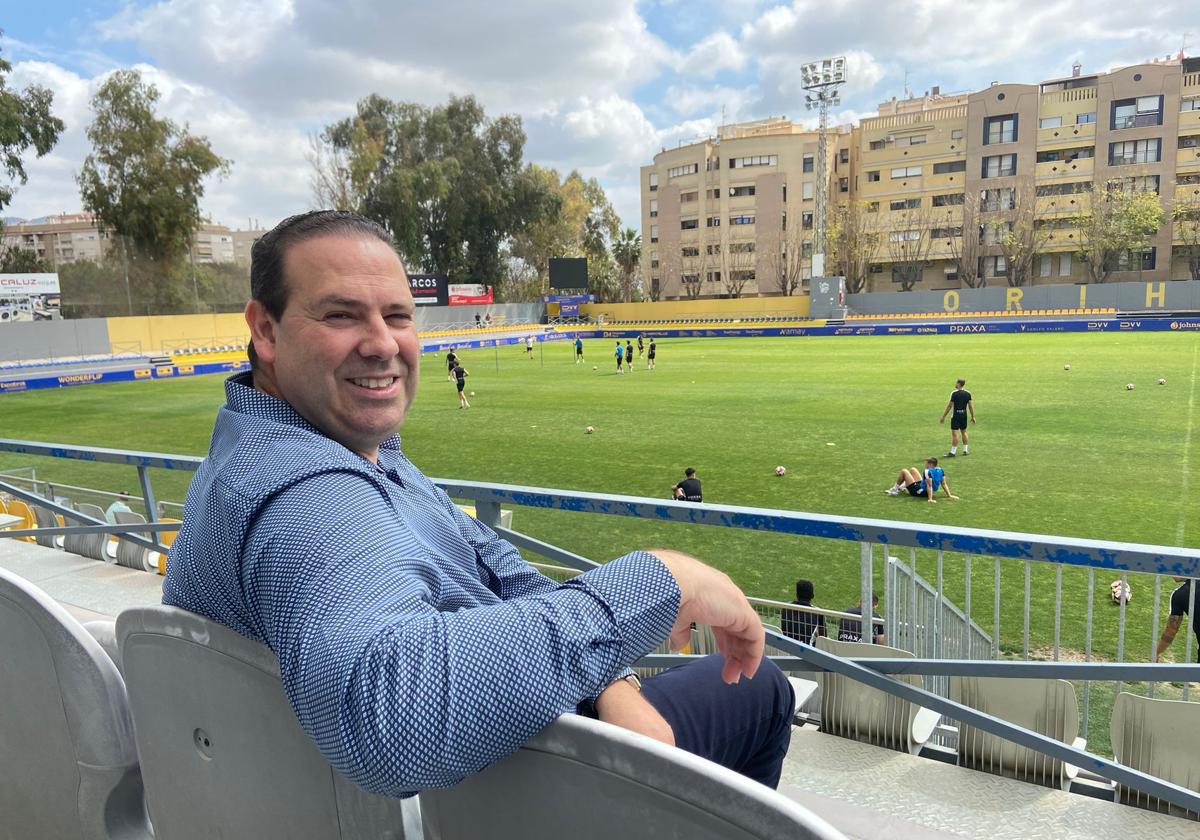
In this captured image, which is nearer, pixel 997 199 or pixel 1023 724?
pixel 1023 724

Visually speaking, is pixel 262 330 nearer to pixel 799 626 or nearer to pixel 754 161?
pixel 799 626

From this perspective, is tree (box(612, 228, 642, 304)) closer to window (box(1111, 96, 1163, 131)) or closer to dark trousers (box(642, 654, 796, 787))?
window (box(1111, 96, 1163, 131))

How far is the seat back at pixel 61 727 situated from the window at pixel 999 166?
7123 centimetres

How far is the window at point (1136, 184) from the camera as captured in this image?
56.8 metres

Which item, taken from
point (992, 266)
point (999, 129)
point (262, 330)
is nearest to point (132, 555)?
point (262, 330)

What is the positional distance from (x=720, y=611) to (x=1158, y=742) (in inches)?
81.5

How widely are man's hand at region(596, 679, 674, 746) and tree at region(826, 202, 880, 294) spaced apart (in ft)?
224

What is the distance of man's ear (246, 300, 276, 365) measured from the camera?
Answer: 1542mm

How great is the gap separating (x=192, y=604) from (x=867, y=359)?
31.8m

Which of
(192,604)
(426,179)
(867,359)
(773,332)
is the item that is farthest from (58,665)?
(426,179)

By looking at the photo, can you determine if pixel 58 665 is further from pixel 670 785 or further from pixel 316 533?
pixel 670 785

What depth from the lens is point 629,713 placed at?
119 cm

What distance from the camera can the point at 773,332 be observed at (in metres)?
50.3

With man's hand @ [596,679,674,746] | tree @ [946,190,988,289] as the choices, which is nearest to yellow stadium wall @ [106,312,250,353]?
man's hand @ [596,679,674,746]
